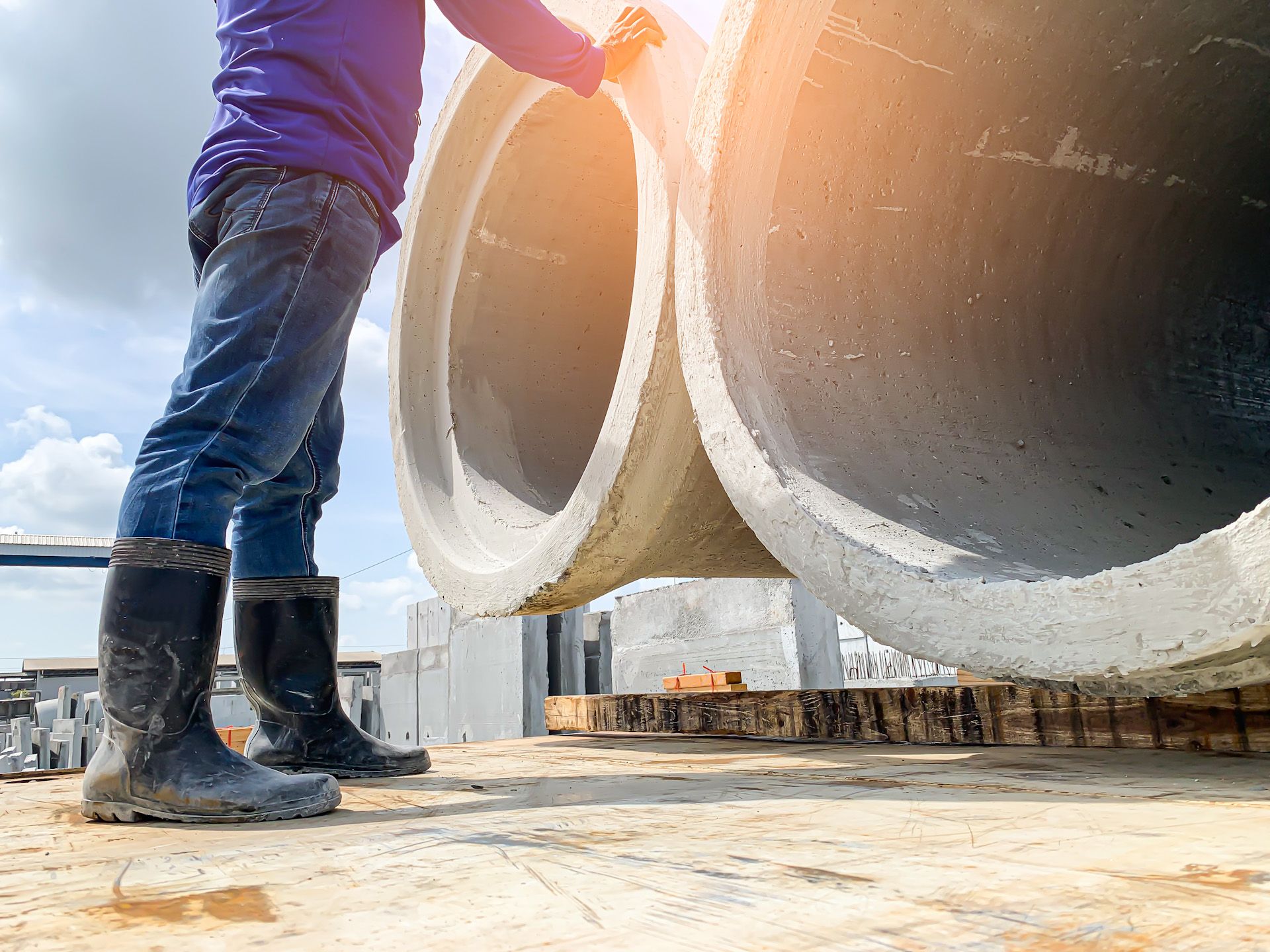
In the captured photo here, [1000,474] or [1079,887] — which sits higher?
[1000,474]

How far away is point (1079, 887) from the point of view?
735 millimetres

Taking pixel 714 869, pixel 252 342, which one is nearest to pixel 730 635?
pixel 252 342

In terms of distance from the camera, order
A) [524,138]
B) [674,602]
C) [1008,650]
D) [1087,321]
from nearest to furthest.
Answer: [1008,650] < [1087,321] < [524,138] < [674,602]

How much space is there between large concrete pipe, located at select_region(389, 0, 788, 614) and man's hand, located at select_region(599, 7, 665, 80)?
109 mm

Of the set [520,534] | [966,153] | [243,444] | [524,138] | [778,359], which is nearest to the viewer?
[243,444]

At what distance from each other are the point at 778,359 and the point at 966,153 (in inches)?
28.0

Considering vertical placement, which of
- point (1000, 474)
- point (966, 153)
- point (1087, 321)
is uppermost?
point (966, 153)

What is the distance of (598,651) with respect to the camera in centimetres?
957

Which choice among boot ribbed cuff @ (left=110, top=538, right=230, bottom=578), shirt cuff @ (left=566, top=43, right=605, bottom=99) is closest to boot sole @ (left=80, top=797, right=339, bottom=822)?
boot ribbed cuff @ (left=110, top=538, right=230, bottom=578)

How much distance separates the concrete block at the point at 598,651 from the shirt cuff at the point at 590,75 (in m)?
6.96

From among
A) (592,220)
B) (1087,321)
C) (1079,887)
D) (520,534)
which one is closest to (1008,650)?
(1079,887)

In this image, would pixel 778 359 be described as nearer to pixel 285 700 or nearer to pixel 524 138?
pixel 285 700

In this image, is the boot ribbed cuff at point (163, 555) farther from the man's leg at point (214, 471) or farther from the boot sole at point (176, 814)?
the boot sole at point (176, 814)

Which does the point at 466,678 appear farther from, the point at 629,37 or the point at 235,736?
the point at 629,37
